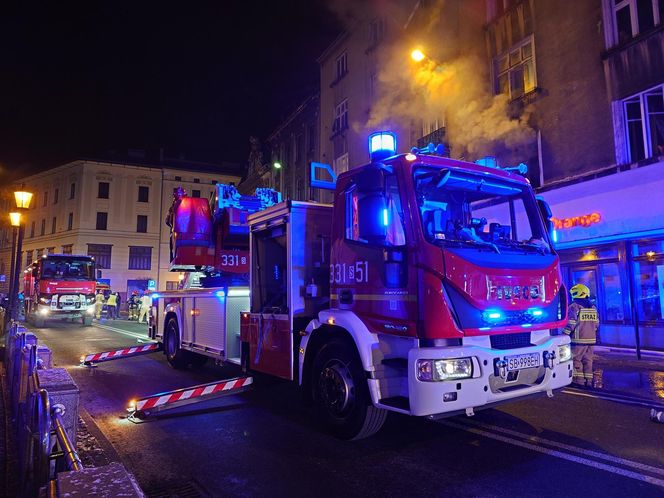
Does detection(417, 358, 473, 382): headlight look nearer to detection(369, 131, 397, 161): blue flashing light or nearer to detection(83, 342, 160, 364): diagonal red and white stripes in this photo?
detection(369, 131, 397, 161): blue flashing light

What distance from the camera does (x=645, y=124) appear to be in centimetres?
1110

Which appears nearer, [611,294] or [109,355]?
[109,355]

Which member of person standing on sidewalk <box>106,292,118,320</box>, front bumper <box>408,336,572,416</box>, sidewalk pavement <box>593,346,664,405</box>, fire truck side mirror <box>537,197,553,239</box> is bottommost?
sidewalk pavement <box>593,346,664,405</box>

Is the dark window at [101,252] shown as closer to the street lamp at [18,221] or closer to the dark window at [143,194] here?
the dark window at [143,194]

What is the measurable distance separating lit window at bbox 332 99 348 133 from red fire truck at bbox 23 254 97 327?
13711mm

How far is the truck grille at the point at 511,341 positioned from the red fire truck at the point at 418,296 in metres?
0.01

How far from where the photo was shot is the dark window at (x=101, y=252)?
Answer: 47656 mm

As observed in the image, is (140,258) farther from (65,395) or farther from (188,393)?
(65,395)

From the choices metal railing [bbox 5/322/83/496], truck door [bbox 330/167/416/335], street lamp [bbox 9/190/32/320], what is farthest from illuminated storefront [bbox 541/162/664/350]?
street lamp [bbox 9/190/32/320]

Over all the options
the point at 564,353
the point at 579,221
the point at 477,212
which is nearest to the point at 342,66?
the point at 579,221

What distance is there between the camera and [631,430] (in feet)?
16.7

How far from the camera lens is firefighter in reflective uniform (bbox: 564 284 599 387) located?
7.52 meters

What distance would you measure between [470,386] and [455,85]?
13.7 metres

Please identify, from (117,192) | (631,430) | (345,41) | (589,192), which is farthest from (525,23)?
(117,192)
